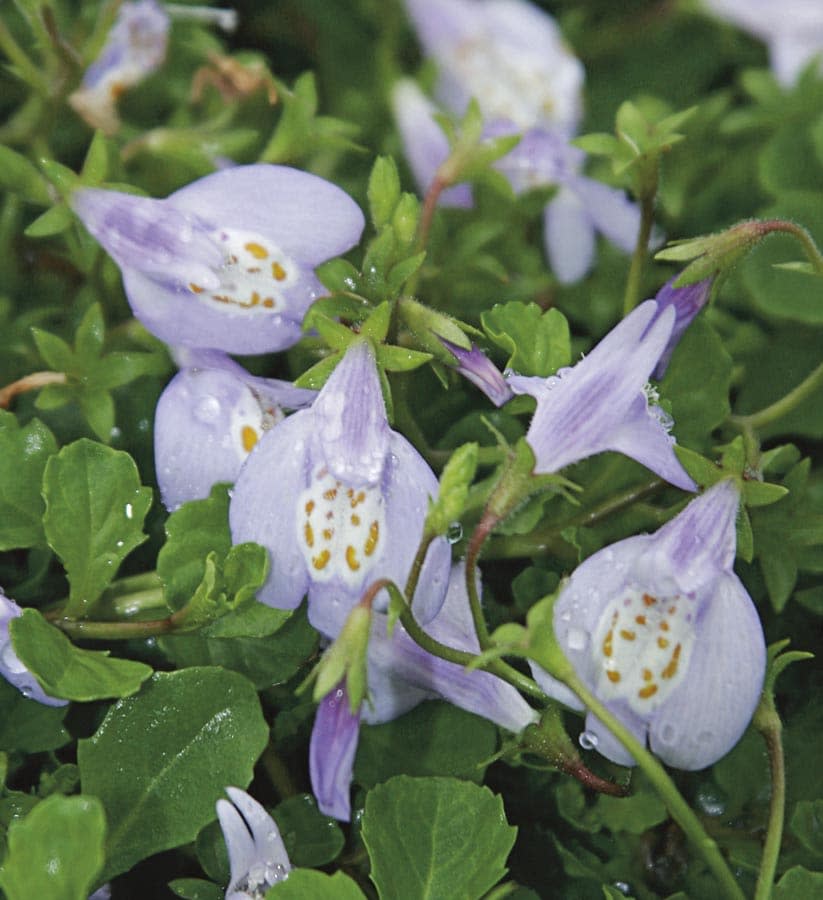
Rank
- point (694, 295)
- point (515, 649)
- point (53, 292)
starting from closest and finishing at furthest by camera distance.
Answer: point (515, 649), point (694, 295), point (53, 292)

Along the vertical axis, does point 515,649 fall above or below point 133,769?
above

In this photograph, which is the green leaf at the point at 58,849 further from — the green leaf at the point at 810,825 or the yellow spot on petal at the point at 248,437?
the green leaf at the point at 810,825

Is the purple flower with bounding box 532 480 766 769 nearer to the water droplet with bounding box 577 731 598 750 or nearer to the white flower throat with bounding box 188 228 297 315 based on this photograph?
the water droplet with bounding box 577 731 598 750

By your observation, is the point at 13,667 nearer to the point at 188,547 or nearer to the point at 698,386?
the point at 188,547

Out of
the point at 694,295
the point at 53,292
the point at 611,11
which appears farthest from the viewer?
the point at 611,11

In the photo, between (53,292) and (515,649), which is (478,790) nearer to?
(515,649)

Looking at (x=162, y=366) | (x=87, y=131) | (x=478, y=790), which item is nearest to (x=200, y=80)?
(x=87, y=131)

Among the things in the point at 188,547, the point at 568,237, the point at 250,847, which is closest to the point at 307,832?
the point at 250,847

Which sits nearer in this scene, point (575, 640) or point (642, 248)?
point (575, 640)
